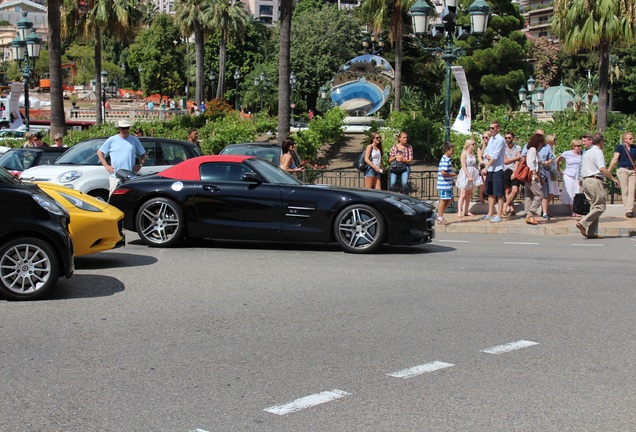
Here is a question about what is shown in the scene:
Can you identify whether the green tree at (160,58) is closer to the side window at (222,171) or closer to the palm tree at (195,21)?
the palm tree at (195,21)

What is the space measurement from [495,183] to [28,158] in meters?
9.14

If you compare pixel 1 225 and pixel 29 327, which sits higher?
pixel 1 225

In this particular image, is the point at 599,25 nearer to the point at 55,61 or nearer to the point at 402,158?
the point at 55,61

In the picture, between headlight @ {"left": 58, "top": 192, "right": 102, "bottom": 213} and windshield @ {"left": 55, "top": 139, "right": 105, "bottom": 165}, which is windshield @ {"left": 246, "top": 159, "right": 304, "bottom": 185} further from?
windshield @ {"left": 55, "top": 139, "right": 105, "bottom": 165}

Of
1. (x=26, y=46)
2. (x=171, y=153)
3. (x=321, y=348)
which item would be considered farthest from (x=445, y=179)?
(x=26, y=46)

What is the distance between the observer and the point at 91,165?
53.0ft

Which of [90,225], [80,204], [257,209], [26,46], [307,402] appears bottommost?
[307,402]

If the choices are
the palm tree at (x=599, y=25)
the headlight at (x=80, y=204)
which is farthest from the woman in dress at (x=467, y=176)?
the palm tree at (x=599, y=25)

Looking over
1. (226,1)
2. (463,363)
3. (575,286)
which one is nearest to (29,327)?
(463,363)

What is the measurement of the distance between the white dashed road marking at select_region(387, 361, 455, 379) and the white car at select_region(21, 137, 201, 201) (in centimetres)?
1030

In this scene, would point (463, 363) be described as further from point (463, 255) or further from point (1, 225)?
point (463, 255)

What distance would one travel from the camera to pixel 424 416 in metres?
5.41

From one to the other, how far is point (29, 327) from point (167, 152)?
10.2 metres

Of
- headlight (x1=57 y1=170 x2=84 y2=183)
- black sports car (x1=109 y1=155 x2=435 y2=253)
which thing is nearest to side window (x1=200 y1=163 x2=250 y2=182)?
black sports car (x1=109 y1=155 x2=435 y2=253)
